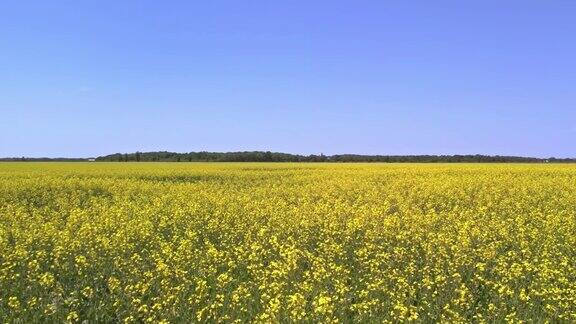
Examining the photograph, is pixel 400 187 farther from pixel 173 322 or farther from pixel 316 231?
pixel 173 322

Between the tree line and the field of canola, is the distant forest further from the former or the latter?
the field of canola

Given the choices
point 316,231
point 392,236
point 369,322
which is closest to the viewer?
point 369,322

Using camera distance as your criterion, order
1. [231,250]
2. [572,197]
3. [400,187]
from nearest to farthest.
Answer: [231,250] < [572,197] < [400,187]

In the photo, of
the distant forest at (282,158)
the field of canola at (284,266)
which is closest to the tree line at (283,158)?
the distant forest at (282,158)

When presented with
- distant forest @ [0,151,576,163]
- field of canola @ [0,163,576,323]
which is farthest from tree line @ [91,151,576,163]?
field of canola @ [0,163,576,323]

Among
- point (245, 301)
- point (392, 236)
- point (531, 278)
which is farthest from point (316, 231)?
point (245, 301)

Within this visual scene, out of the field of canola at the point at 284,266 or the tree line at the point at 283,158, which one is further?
the tree line at the point at 283,158

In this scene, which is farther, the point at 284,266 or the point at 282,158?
the point at 282,158

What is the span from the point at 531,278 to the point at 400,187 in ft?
46.8

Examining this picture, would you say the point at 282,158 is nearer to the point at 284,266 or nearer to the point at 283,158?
the point at 283,158

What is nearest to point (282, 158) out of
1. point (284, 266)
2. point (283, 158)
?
point (283, 158)

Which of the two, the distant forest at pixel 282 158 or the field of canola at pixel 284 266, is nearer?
the field of canola at pixel 284 266

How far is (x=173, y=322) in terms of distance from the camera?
5.98 metres

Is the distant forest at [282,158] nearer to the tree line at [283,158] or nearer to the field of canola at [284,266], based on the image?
the tree line at [283,158]
